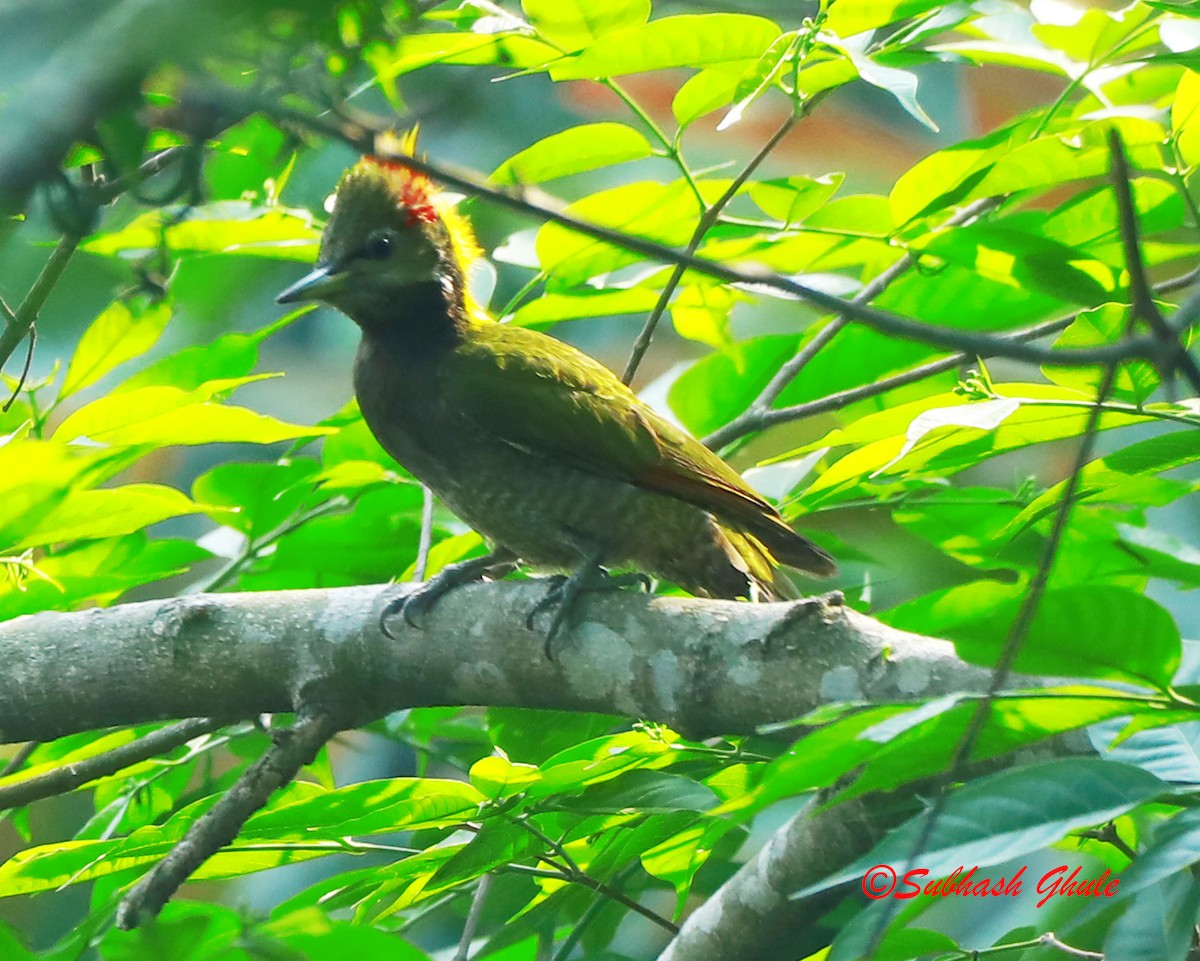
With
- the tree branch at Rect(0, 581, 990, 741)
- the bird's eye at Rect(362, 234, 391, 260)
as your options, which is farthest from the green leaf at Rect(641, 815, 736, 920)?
the bird's eye at Rect(362, 234, 391, 260)

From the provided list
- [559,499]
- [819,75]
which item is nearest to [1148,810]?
[819,75]

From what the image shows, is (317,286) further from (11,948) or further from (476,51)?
(11,948)

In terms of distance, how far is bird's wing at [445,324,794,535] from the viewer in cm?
212

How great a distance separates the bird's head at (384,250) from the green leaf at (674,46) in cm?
72

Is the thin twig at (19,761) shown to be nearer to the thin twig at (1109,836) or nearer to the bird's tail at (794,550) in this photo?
the bird's tail at (794,550)

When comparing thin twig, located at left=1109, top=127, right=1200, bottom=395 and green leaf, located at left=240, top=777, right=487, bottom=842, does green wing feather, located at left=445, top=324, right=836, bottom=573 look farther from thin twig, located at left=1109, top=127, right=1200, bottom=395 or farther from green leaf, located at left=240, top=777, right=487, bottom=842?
thin twig, located at left=1109, top=127, right=1200, bottom=395

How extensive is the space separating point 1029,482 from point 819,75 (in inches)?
25.1

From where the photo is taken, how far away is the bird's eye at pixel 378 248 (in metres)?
2.30

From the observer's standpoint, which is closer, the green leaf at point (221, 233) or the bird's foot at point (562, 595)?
the bird's foot at point (562, 595)

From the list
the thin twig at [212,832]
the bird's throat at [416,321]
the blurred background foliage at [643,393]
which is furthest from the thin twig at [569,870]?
the bird's throat at [416,321]

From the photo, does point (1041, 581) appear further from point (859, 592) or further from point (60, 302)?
point (859, 592)

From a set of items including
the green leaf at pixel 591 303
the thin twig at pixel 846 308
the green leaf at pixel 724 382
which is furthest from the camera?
the green leaf at pixel 724 382

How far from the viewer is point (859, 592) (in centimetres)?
206

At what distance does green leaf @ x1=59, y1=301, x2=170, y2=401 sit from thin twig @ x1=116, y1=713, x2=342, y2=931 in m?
0.58
